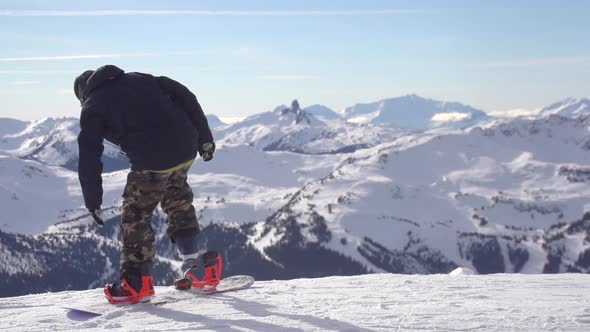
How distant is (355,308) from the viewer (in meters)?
7.52

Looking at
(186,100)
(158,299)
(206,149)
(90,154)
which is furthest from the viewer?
(206,149)

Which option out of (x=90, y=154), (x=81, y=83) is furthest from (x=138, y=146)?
(x=81, y=83)

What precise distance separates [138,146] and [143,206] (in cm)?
90

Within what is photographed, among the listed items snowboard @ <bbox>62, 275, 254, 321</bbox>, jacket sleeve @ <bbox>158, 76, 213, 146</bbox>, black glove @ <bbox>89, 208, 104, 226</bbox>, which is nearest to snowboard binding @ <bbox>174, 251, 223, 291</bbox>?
snowboard @ <bbox>62, 275, 254, 321</bbox>

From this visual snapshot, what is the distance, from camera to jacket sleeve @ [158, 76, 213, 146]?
29.1ft

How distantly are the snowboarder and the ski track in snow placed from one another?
0.84m

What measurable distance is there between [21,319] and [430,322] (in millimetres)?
5288

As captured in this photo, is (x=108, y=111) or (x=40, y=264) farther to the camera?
(x=40, y=264)

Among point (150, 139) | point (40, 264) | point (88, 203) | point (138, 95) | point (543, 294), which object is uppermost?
point (138, 95)

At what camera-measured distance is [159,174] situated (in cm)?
840

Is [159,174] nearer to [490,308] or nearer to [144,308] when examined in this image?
[144,308]

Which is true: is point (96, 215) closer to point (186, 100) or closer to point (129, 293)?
point (129, 293)

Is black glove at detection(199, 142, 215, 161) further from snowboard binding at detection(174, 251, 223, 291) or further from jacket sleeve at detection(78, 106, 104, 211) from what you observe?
jacket sleeve at detection(78, 106, 104, 211)

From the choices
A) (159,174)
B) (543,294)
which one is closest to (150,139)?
(159,174)
